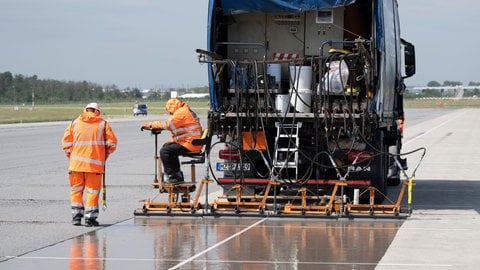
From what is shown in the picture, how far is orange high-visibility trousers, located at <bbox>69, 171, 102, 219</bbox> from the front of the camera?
45.0 ft

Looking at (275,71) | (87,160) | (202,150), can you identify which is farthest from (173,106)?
(87,160)

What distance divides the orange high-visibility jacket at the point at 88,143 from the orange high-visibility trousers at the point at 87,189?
95 mm

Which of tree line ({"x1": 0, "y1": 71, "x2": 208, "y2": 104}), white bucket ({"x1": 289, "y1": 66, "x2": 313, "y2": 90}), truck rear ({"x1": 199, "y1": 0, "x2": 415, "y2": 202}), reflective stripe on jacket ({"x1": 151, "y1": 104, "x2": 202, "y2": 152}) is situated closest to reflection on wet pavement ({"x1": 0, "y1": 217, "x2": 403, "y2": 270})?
truck rear ({"x1": 199, "y1": 0, "x2": 415, "y2": 202})

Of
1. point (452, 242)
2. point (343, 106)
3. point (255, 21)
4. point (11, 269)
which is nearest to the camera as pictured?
point (11, 269)

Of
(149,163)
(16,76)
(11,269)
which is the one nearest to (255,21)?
(11,269)

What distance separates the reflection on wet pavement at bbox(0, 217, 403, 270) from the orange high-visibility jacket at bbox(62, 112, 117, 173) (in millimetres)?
874

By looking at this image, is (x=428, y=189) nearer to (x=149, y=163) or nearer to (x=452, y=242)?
(x=452, y=242)

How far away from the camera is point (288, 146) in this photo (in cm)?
1514

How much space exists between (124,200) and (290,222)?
13.2 ft

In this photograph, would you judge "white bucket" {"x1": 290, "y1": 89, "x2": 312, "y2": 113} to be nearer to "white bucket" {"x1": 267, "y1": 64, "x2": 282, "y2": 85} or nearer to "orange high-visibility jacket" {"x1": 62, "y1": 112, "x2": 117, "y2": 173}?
"white bucket" {"x1": 267, "y1": 64, "x2": 282, "y2": 85}

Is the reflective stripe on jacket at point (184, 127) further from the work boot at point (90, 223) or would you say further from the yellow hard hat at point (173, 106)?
the work boot at point (90, 223)

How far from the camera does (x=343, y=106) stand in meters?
15.1

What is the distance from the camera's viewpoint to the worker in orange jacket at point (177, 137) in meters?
Answer: 15.4

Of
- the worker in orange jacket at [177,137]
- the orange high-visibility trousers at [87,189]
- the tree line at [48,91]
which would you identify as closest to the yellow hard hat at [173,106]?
the worker in orange jacket at [177,137]
